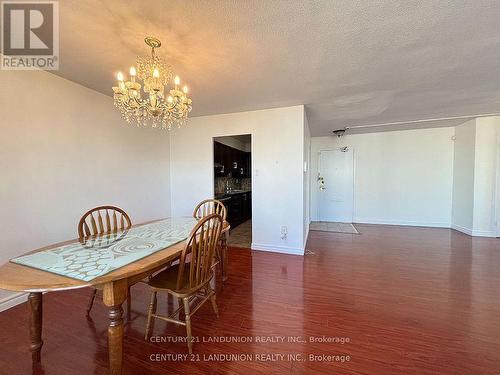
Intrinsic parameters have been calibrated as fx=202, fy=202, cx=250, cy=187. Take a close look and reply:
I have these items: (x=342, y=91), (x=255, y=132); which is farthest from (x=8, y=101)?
(x=342, y=91)

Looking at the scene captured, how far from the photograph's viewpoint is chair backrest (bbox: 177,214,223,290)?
1412 millimetres

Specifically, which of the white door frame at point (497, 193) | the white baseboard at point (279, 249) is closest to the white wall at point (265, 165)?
the white baseboard at point (279, 249)

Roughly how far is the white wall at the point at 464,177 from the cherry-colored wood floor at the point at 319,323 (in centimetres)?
202

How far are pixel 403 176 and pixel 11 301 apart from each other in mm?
7165

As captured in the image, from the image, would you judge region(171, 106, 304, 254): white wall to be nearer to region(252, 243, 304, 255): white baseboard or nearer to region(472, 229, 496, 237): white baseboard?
region(252, 243, 304, 255): white baseboard

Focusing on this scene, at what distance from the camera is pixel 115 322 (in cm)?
108

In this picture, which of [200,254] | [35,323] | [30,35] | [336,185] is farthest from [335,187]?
[30,35]

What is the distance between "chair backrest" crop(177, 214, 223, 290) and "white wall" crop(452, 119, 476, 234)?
5545 mm

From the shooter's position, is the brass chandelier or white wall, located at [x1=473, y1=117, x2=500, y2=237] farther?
white wall, located at [x1=473, y1=117, x2=500, y2=237]

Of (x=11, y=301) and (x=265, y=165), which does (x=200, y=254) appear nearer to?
(x=11, y=301)

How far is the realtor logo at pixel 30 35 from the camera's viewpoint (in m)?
1.46

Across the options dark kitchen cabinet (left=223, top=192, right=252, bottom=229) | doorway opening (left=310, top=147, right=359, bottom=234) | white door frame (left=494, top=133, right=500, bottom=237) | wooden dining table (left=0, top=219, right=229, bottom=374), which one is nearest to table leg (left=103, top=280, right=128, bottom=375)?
wooden dining table (left=0, top=219, right=229, bottom=374)

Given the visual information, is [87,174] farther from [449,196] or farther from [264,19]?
[449,196]

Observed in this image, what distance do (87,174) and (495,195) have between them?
23.5 ft
